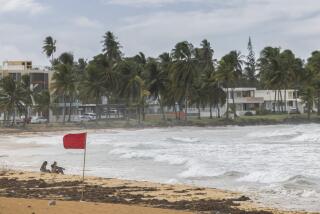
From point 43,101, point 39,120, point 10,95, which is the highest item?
point 10,95

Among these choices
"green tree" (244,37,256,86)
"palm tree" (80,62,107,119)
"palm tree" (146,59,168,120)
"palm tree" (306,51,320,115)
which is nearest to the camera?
"palm tree" (80,62,107,119)

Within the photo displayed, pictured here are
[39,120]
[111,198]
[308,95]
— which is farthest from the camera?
[308,95]

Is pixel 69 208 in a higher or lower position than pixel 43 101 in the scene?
lower

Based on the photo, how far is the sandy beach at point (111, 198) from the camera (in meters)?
10.9

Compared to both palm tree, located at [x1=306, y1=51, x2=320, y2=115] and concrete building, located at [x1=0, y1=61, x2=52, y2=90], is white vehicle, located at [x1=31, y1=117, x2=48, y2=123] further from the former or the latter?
palm tree, located at [x1=306, y1=51, x2=320, y2=115]

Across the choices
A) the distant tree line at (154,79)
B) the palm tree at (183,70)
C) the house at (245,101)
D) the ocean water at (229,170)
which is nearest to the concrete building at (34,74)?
the distant tree line at (154,79)

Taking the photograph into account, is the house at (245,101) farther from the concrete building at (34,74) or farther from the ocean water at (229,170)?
the ocean water at (229,170)

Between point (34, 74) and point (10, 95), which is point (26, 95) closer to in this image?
point (10, 95)

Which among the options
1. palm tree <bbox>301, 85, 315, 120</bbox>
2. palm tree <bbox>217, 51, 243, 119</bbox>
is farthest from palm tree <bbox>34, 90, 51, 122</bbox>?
palm tree <bbox>301, 85, 315, 120</bbox>

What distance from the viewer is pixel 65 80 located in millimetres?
76938

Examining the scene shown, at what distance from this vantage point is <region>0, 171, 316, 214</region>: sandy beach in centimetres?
1087

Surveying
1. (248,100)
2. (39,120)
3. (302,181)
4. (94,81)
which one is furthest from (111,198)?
(248,100)

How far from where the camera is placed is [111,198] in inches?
516

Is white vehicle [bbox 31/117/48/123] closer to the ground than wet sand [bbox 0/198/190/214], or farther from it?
farther from it
